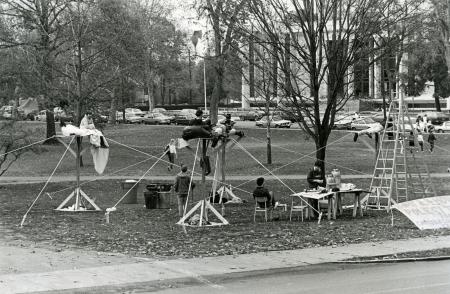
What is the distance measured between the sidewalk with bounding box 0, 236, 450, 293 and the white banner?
254cm

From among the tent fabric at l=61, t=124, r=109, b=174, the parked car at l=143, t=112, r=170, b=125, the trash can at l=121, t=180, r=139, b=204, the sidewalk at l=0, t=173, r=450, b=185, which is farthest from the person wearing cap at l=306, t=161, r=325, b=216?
the parked car at l=143, t=112, r=170, b=125

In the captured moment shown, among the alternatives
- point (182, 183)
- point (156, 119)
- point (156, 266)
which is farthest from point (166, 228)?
point (156, 119)

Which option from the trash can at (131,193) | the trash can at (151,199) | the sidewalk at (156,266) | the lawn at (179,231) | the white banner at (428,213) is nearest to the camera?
the sidewalk at (156,266)

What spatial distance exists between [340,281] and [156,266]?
11.4ft

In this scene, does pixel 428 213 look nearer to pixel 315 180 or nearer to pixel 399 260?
pixel 315 180

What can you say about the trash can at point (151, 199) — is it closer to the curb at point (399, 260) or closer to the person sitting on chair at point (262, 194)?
the person sitting on chair at point (262, 194)

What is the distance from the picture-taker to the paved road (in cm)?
1162

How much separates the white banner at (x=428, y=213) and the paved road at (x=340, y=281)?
5036mm

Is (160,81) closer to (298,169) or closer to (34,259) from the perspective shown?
(298,169)

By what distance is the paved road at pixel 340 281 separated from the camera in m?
11.6

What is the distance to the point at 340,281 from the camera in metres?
12.5

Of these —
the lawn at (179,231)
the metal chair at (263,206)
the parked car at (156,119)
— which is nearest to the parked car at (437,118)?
the parked car at (156,119)

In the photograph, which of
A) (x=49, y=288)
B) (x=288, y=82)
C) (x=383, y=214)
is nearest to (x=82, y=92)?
(x=288, y=82)

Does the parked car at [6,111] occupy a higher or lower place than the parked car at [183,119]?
higher
